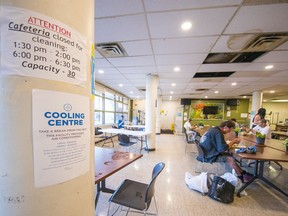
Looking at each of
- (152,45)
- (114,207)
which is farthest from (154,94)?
(114,207)

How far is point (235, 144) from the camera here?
2.91 meters

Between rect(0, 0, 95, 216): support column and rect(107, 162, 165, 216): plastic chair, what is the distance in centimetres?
96

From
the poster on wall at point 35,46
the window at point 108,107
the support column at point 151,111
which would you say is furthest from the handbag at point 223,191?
the window at point 108,107

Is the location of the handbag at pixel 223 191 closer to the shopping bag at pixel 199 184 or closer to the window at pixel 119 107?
the shopping bag at pixel 199 184

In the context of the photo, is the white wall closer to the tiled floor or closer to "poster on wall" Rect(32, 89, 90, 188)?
the tiled floor

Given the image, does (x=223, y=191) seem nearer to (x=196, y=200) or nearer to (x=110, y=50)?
(x=196, y=200)

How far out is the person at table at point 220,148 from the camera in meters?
2.65

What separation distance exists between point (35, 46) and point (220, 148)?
10.0 ft

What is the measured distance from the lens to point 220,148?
8.82ft

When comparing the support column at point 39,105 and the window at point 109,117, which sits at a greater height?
the support column at point 39,105

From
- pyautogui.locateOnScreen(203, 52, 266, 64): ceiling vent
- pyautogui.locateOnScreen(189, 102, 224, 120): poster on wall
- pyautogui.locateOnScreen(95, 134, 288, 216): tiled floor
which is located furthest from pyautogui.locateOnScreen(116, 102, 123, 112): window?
pyautogui.locateOnScreen(203, 52, 266, 64): ceiling vent

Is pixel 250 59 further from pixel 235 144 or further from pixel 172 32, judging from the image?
pixel 172 32

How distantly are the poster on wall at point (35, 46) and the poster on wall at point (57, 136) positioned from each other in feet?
0.27

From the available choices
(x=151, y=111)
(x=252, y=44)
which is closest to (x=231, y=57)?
(x=252, y=44)
